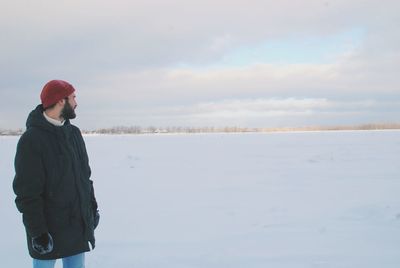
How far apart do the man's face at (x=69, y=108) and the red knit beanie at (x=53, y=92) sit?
0.04 meters

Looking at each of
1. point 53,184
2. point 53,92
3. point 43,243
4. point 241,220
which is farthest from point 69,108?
point 241,220

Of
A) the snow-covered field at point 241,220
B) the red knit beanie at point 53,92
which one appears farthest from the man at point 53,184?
the snow-covered field at point 241,220

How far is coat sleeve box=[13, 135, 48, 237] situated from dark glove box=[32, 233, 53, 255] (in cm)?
3

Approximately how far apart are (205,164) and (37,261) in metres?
12.3

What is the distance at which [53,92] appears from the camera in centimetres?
260

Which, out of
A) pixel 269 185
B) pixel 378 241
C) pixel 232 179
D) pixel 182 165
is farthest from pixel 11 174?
pixel 378 241

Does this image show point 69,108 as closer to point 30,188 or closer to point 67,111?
point 67,111

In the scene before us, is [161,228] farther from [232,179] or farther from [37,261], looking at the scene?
[232,179]

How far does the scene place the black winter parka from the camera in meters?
2.41

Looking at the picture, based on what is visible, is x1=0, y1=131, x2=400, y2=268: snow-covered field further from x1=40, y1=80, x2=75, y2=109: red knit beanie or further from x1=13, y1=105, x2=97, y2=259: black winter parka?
x1=40, y1=80, x2=75, y2=109: red knit beanie

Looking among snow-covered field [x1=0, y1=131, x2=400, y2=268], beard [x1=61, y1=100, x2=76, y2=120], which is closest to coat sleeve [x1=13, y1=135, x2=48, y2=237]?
beard [x1=61, y1=100, x2=76, y2=120]

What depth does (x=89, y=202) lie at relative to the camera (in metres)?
2.78

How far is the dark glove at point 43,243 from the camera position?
8.00 ft

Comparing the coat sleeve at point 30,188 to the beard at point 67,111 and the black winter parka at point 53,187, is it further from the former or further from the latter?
the beard at point 67,111
